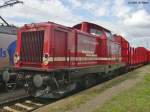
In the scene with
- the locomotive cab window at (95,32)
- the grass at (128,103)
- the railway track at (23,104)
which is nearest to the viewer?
the grass at (128,103)

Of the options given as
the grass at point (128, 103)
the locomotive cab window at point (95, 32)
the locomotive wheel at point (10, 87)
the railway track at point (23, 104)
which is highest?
the locomotive cab window at point (95, 32)

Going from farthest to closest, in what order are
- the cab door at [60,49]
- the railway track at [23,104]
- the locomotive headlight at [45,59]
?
1. the cab door at [60,49]
2. the locomotive headlight at [45,59]
3. the railway track at [23,104]

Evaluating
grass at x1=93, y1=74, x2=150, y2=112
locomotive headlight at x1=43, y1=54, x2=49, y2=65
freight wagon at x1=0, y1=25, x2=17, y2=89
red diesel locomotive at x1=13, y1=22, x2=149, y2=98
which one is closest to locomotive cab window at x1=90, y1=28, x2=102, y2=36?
red diesel locomotive at x1=13, y1=22, x2=149, y2=98

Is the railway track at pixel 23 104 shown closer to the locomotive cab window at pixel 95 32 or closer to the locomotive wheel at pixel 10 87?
the locomotive wheel at pixel 10 87

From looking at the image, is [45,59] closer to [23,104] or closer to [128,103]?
[23,104]

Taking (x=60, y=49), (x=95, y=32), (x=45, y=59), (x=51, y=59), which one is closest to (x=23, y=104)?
(x=45, y=59)

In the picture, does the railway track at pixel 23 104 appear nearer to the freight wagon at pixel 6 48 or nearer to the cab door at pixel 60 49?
the cab door at pixel 60 49

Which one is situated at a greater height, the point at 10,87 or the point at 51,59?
the point at 51,59

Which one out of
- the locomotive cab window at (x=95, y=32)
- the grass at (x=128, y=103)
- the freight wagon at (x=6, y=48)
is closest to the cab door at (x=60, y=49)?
the grass at (x=128, y=103)

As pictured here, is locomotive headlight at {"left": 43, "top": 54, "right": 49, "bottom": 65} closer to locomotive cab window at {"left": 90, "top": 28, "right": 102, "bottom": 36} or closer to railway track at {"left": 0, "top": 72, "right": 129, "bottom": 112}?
railway track at {"left": 0, "top": 72, "right": 129, "bottom": 112}

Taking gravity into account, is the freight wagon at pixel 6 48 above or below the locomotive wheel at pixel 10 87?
Answer: above

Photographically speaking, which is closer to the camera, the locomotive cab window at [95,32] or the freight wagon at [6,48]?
the freight wagon at [6,48]

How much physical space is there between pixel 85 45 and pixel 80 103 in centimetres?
522

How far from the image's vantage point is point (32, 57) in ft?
43.0
